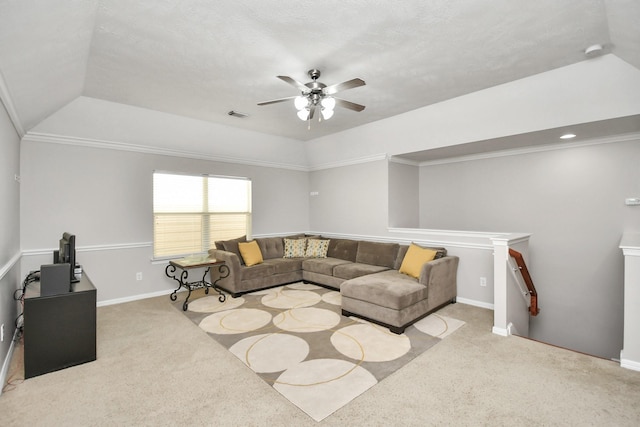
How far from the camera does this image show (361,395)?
2320 mm

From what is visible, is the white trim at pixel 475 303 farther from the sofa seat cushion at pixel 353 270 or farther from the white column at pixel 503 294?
the sofa seat cushion at pixel 353 270

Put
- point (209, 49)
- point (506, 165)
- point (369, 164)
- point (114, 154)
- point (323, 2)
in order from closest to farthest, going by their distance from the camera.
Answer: point (323, 2), point (209, 49), point (114, 154), point (506, 165), point (369, 164)

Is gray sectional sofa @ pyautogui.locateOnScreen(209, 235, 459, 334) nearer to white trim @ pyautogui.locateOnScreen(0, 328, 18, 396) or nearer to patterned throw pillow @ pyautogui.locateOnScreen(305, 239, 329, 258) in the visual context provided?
patterned throw pillow @ pyautogui.locateOnScreen(305, 239, 329, 258)

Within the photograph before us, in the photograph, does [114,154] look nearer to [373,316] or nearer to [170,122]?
[170,122]

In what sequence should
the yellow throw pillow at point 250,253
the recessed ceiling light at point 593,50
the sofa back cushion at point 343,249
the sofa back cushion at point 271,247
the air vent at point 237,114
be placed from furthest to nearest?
the sofa back cushion at point 271,247 → the sofa back cushion at point 343,249 → the yellow throw pillow at point 250,253 → the air vent at point 237,114 → the recessed ceiling light at point 593,50

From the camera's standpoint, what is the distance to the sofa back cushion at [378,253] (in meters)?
5.09

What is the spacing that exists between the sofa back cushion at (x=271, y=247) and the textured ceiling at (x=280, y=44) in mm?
2855

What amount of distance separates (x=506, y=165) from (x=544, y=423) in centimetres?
414

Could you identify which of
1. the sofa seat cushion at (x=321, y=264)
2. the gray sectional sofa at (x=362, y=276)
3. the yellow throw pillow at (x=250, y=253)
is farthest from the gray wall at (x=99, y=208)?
the sofa seat cushion at (x=321, y=264)

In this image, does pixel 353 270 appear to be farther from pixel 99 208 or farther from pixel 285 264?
pixel 99 208

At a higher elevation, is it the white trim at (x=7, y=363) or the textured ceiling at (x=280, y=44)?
the textured ceiling at (x=280, y=44)

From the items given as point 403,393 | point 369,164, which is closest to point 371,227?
point 369,164

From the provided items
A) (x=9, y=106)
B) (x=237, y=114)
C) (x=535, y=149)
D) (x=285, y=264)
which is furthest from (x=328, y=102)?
(x=535, y=149)

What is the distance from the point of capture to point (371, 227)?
19.1 feet
